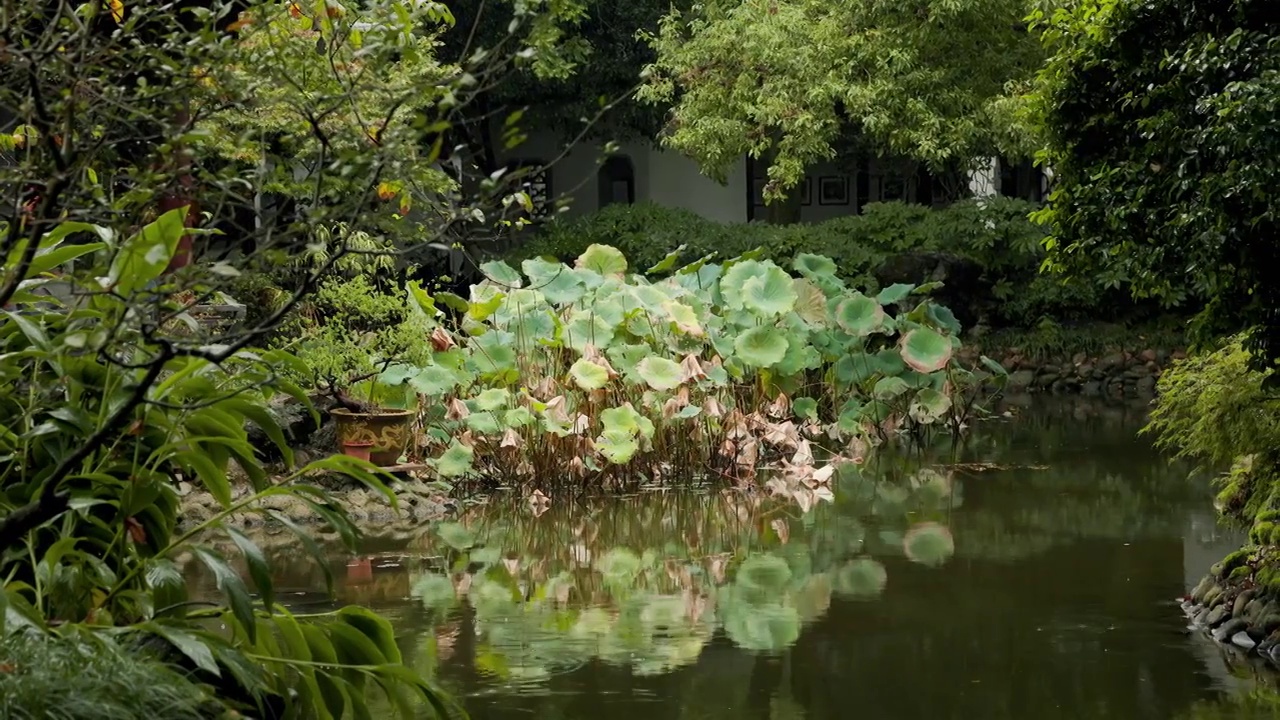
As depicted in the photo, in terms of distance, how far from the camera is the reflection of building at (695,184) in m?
30.3

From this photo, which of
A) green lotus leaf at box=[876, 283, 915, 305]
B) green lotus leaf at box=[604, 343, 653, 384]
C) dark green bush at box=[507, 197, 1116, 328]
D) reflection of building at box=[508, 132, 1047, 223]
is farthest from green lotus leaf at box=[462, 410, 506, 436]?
reflection of building at box=[508, 132, 1047, 223]

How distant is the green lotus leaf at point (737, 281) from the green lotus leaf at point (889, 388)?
1751 mm

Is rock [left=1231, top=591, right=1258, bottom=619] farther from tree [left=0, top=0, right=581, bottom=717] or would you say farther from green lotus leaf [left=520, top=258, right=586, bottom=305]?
green lotus leaf [left=520, top=258, right=586, bottom=305]

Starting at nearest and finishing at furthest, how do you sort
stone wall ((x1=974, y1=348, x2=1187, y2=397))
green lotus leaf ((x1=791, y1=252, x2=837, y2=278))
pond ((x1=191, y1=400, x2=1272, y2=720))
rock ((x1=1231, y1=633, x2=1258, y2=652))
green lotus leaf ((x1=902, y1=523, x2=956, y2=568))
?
pond ((x1=191, y1=400, x2=1272, y2=720)), rock ((x1=1231, y1=633, x2=1258, y2=652)), green lotus leaf ((x1=902, y1=523, x2=956, y2=568)), green lotus leaf ((x1=791, y1=252, x2=837, y2=278)), stone wall ((x1=974, y1=348, x2=1187, y2=397))

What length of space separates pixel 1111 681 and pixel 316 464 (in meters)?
3.61

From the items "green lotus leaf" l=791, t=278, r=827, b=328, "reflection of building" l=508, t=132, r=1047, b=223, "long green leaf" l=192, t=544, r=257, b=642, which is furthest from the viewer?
"reflection of building" l=508, t=132, r=1047, b=223

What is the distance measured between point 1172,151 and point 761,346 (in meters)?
6.79

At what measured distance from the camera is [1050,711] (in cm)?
678

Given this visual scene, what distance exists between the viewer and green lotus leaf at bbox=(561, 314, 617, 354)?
13.3 m

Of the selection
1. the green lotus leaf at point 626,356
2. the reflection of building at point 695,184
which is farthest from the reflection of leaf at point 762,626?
the reflection of building at point 695,184

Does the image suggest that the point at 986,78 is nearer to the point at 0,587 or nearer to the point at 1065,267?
the point at 1065,267

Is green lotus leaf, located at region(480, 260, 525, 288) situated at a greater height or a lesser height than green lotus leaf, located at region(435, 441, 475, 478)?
greater

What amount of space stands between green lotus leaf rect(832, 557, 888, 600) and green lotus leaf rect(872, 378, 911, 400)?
586 cm

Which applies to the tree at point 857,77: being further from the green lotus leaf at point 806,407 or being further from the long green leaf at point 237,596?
the long green leaf at point 237,596
